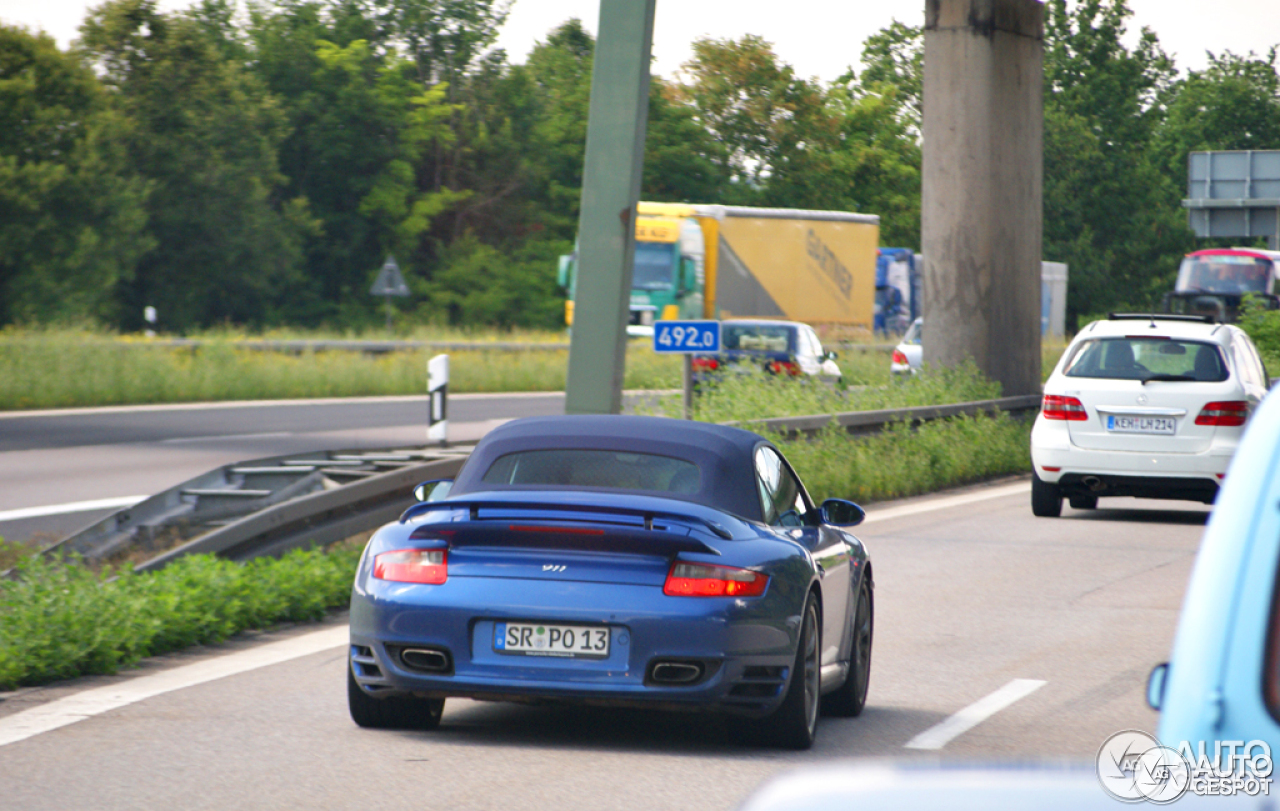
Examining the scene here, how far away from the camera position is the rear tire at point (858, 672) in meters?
7.61

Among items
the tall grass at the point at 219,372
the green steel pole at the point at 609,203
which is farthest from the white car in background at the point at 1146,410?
the tall grass at the point at 219,372

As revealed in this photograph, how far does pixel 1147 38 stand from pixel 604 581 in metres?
107

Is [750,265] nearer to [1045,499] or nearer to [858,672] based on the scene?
[1045,499]

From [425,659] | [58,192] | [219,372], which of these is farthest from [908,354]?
[425,659]

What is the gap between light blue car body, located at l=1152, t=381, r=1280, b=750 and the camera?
221 cm

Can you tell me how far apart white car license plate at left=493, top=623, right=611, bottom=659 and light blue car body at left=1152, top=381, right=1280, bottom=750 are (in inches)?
161

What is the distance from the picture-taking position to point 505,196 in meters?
69.9

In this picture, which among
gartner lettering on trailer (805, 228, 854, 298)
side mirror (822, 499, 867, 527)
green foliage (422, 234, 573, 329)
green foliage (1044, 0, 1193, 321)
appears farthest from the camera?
green foliage (1044, 0, 1193, 321)

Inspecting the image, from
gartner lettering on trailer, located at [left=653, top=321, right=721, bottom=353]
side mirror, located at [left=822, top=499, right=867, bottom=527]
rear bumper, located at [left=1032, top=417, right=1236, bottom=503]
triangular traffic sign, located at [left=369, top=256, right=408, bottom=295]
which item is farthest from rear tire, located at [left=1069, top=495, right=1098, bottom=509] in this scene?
triangular traffic sign, located at [left=369, top=256, right=408, bottom=295]

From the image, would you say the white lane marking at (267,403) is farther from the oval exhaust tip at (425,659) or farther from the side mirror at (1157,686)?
the side mirror at (1157,686)

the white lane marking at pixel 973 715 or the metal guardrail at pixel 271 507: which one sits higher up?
the metal guardrail at pixel 271 507

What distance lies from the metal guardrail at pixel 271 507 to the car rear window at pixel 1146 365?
602cm

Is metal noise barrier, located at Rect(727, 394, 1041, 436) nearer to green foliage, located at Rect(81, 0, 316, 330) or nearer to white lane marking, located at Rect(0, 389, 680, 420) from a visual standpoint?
white lane marking, located at Rect(0, 389, 680, 420)

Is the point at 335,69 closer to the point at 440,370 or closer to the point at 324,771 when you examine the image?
the point at 440,370
